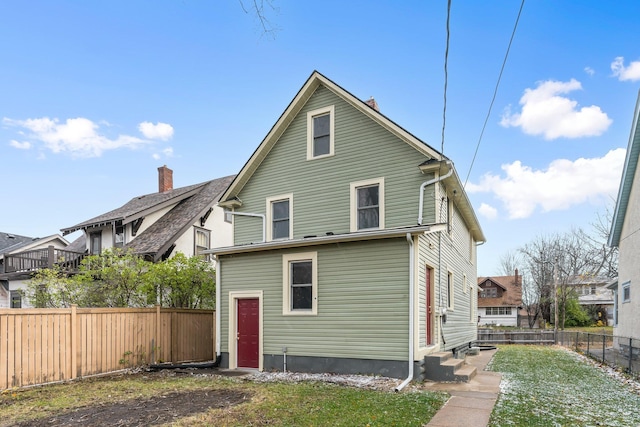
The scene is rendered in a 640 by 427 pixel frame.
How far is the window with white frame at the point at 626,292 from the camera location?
16094mm

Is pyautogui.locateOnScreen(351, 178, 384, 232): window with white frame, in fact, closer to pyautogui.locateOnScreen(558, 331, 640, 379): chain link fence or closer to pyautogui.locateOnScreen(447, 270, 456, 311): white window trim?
pyautogui.locateOnScreen(447, 270, 456, 311): white window trim

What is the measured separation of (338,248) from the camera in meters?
11.0

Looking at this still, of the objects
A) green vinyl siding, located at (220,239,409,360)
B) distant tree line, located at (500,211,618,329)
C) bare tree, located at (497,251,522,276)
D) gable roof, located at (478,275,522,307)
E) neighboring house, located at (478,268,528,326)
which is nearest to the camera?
green vinyl siding, located at (220,239,409,360)

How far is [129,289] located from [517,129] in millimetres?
16484

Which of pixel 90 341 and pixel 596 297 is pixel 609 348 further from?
pixel 596 297

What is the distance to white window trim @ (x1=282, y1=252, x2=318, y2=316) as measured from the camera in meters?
11.1

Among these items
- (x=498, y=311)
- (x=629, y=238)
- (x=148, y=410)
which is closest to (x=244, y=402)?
(x=148, y=410)

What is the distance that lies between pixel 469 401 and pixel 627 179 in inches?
490

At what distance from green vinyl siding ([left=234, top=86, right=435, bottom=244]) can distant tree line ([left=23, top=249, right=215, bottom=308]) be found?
2.40 metres

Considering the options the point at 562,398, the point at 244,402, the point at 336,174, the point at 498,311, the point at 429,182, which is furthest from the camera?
the point at 498,311

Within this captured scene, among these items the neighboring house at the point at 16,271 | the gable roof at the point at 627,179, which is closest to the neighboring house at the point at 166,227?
the neighboring house at the point at 16,271

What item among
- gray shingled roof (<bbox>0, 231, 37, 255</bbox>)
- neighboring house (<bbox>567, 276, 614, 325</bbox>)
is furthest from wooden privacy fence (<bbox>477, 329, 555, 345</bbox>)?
gray shingled roof (<bbox>0, 231, 37, 255</bbox>)

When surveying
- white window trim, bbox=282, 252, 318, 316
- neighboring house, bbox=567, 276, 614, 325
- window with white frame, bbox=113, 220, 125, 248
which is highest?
window with white frame, bbox=113, 220, 125, 248

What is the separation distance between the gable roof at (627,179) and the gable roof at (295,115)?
18.5ft
